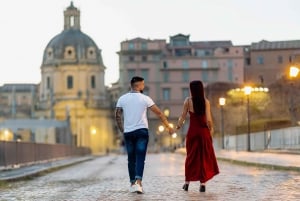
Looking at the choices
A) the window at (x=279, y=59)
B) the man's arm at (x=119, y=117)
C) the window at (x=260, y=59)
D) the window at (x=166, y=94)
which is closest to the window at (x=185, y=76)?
the window at (x=166, y=94)

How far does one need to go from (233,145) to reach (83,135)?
340 feet

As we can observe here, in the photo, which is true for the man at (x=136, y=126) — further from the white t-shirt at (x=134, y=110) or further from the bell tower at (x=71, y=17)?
the bell tower at (x=71, y=17)

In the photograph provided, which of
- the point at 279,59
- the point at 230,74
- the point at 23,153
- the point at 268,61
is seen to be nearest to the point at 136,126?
the point at 23,153

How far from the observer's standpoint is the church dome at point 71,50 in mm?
169625

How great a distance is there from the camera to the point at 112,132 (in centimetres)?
17362

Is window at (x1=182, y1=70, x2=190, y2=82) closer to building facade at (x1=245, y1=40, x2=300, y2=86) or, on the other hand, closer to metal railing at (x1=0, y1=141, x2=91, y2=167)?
building facade at (x1=245, y1=40, x2=300, y2=86)

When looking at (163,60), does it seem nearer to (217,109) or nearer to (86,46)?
(86,46)

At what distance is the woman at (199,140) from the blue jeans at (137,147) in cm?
80

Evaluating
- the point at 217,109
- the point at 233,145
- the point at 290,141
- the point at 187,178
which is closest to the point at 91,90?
the point at 217,109

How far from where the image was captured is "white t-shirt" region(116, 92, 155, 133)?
45.1 ft

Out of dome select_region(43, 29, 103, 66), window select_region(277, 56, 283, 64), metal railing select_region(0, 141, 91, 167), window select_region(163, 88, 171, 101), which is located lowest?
metal railing select_region(0, 141, 91, 167)

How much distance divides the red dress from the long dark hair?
0.11 metres

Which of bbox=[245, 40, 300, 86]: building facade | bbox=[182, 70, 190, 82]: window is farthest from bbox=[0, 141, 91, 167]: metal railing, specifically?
bbox=[182, 70, 190, 82]: window

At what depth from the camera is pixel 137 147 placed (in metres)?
13.7
